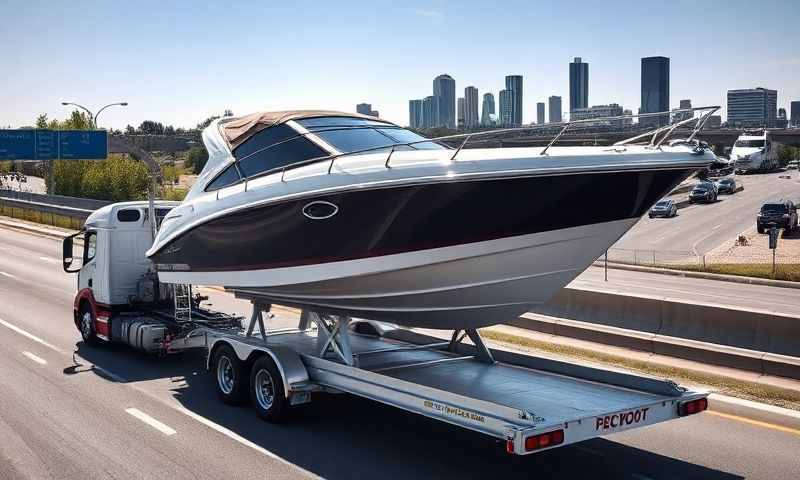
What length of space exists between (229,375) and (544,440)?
5.04 meters

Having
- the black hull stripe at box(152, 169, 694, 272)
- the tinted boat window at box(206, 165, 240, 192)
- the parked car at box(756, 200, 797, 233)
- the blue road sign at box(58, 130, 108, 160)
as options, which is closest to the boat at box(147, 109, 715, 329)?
the black hull stripe at box(152, 169, 694, 272)

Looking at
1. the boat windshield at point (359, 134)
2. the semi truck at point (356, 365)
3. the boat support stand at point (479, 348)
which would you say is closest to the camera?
the semi truck at point (356, 365)

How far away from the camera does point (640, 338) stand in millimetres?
13039

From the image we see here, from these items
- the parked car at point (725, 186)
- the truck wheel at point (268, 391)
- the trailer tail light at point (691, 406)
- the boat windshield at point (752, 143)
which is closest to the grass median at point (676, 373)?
the trailer tail light at point (691, 406)

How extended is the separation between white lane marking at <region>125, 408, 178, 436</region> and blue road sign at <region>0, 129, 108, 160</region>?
4153 cm

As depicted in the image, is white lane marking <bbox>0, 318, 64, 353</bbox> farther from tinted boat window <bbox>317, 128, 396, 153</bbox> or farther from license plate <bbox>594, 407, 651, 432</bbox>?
license plate <bbox>594, 407, 651, 432</bbox>

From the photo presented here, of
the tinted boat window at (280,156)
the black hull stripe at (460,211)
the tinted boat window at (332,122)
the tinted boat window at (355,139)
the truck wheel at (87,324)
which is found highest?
the tinted boat window at (332,122)

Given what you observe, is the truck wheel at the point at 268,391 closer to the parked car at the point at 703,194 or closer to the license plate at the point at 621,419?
the license plate at the point at 621,419

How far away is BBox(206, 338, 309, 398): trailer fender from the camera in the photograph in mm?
9336

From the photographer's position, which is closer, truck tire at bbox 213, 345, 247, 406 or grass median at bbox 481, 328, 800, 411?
grass median at bbox 481, 328, 800, 411

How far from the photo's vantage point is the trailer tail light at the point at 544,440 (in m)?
6.84

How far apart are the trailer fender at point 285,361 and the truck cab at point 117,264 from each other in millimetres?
4407

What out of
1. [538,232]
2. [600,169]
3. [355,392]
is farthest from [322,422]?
[600,169]

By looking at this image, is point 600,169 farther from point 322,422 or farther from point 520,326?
point 520,326
